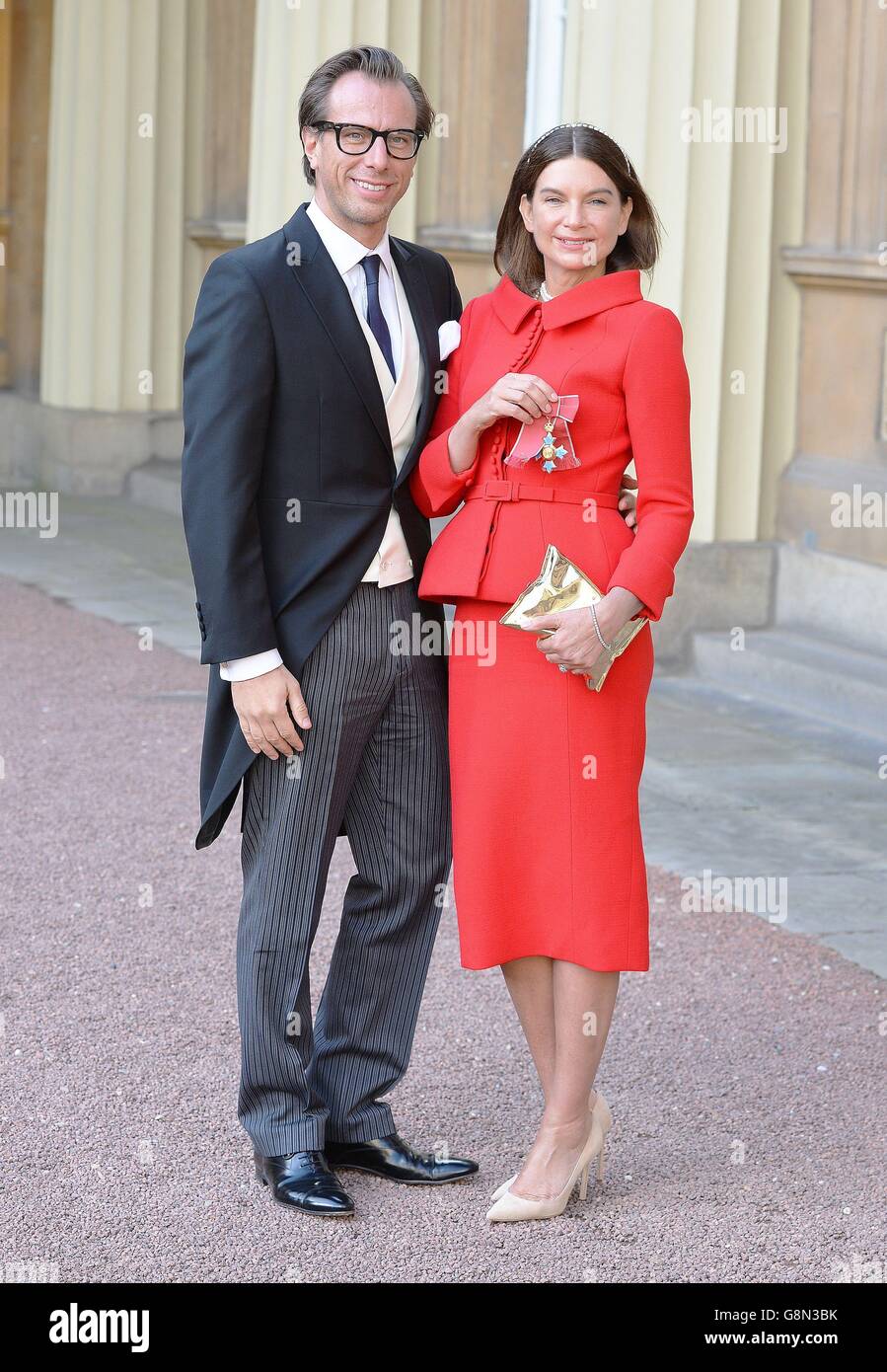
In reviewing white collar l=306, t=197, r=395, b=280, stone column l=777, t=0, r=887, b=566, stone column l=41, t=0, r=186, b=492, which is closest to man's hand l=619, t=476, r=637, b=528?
white collar l=306, t=197, r=395, b=280

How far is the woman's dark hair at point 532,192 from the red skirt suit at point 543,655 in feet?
0.19

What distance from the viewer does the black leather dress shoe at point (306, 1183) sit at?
133 inches

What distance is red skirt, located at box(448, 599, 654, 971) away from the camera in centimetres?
329

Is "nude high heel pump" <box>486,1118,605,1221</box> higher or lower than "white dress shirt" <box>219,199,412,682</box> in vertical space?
lower

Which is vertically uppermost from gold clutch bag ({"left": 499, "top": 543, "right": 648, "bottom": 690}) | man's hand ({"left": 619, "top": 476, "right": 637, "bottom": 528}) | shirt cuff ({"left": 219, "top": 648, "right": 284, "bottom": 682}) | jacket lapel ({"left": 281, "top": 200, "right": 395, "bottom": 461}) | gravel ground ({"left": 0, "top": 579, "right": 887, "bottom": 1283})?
jacket lapel ({"left": 281, "top": 200, "right": 395, "bottom": 461})

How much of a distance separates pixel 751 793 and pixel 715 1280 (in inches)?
133

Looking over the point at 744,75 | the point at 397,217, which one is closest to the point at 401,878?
the point at 744,75

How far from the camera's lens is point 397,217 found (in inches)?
418

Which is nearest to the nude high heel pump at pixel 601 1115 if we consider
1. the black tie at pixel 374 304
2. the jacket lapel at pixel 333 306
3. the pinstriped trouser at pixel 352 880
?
the pinstriped trouser at pixel 352 880

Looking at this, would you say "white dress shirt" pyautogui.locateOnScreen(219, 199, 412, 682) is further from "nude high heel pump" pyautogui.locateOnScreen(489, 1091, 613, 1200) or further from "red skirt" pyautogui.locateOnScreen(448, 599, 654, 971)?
"nude high heel pump" pyautogui.locateOnScreen(489, 1091, 613, 1200)

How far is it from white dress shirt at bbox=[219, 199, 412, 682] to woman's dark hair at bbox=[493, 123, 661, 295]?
0.21m

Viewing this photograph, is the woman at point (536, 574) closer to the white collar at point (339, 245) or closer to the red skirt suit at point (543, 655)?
the red skirt suit at point (543, 655)

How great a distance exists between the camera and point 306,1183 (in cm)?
342

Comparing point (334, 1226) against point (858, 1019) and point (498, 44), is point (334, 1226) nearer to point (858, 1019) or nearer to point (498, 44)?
point (858, 1019)
